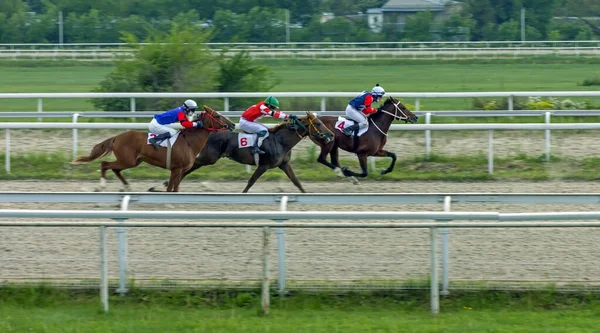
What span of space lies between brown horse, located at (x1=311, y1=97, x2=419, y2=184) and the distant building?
Answer: 43.2 meters

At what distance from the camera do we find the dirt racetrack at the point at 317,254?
6.16 meters

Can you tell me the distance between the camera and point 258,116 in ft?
37.9

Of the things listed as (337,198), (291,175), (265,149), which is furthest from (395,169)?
(337,198)

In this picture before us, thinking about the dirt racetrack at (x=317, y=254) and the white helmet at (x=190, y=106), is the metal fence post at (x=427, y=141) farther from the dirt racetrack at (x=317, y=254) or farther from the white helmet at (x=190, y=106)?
the dirt racetrack at (x=317, y=254)

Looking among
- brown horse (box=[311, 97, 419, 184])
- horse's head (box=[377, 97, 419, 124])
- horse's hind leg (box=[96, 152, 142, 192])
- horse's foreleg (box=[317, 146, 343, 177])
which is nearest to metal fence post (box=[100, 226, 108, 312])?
horse's hind leg (box=[96, 152, 142, 192])

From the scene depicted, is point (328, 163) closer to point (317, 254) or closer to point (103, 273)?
point (317, 254)

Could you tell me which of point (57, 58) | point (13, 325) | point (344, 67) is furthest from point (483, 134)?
point (57, 58)

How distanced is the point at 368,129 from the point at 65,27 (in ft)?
142

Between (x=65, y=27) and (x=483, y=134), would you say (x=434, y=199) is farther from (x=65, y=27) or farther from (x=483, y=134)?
(x=65, y=27)

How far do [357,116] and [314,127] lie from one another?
3.18 feet

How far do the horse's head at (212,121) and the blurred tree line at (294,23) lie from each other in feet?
124

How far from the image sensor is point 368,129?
486 inches

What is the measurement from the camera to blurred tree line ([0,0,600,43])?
5088cm

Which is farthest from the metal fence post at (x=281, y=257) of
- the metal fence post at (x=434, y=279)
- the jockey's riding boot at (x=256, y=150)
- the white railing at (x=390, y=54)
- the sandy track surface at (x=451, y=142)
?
the white railing at (x=390, y=54)
